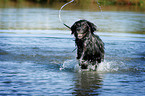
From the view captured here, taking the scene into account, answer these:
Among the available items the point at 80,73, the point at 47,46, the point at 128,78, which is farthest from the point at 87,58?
the point at 47,46

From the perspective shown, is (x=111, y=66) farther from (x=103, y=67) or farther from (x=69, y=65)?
(x=69, y=65)

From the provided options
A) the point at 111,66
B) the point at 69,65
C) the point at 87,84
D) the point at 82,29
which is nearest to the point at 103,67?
the point at 111,66

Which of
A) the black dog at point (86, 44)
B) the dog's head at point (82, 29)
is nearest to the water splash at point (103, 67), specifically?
the black dog at point (86, 44)

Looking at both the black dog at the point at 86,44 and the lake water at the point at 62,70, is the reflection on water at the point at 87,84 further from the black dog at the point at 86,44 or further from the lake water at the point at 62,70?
the black dog at the point at 86,44

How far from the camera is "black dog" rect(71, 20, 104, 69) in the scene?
9789 mm

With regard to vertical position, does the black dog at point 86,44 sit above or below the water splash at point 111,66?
above

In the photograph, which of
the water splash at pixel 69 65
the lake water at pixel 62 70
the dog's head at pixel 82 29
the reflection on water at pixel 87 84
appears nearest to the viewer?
the reflection on water at pixel 87 84

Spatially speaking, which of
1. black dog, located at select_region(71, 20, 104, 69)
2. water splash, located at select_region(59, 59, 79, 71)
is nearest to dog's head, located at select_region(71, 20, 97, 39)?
black dog, located at select_region(71, 20, 104, 69)

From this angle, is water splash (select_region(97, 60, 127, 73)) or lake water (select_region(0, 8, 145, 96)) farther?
water splash (select_region(97, 60, 127, 73))

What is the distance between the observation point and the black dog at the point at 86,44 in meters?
9.79

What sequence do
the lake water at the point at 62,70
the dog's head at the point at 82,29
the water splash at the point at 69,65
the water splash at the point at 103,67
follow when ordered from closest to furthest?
1. the lake water at the point at 62,70
2. the dog's head at the point at 82,29
3. the water splash at the point at 103,67
4. the water splash at the point at 69,65

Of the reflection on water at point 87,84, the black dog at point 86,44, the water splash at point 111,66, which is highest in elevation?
the black dog at point 86,44

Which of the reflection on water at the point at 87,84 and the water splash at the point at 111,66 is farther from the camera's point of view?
the water splash at the point at 111,66

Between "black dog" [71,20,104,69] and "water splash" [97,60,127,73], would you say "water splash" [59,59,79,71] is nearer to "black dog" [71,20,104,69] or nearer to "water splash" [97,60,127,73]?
"black dog" [71,20,104,69]
